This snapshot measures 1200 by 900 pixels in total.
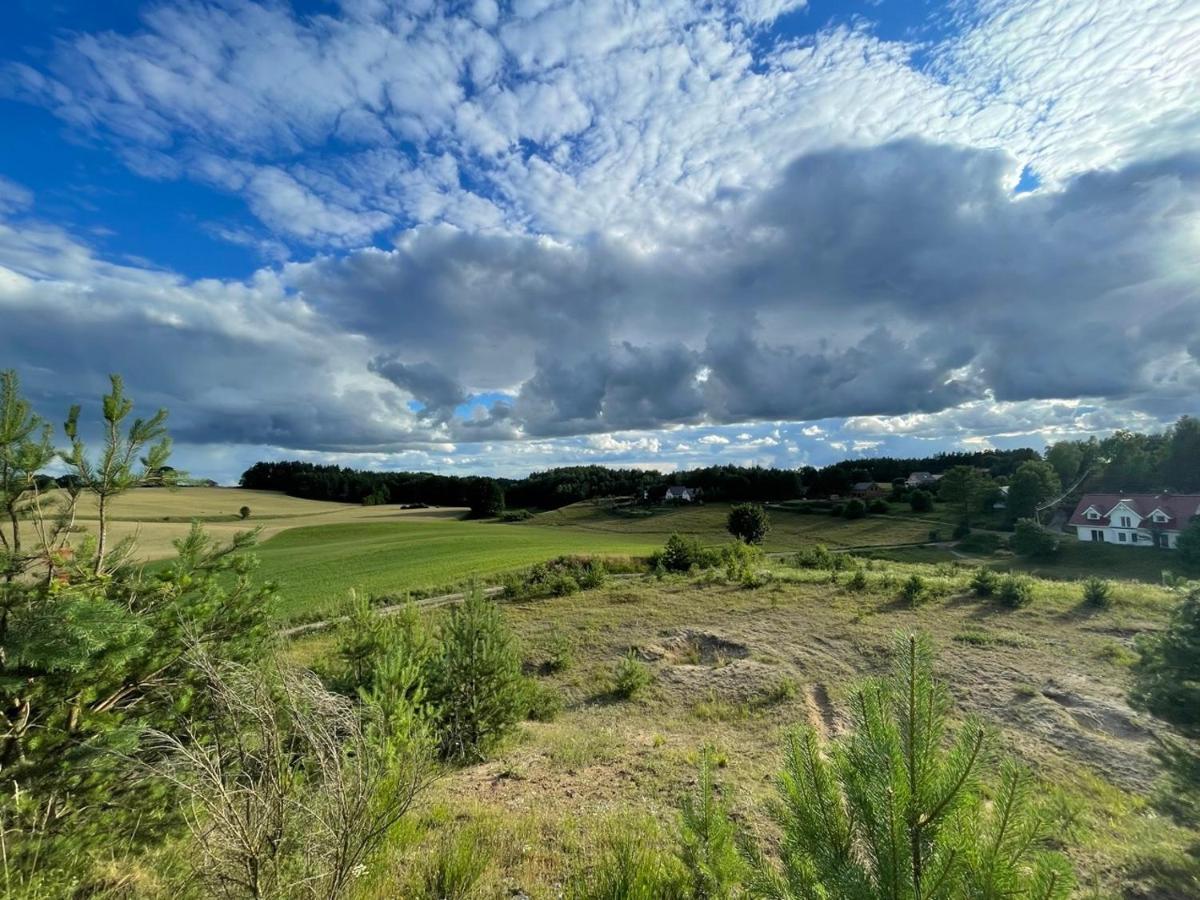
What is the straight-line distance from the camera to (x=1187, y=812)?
5.46m

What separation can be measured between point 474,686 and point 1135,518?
65270mm

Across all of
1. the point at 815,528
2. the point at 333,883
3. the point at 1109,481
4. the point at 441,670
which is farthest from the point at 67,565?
the point at 1109,481

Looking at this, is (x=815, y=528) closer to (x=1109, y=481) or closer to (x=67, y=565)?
(x=1109, y=481)

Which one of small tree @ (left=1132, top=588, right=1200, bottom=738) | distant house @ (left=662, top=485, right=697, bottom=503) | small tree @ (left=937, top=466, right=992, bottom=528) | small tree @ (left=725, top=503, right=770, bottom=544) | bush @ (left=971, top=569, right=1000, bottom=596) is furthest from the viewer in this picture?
distant house @ (left=662, top=485, right=697, bottom=503)

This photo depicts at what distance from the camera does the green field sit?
3070 centimetres

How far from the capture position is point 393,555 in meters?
43.8

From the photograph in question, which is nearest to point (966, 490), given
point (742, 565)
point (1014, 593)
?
point (742, 565)

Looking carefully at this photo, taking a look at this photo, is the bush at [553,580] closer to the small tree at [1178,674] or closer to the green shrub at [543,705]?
the green shrub at [543,705]

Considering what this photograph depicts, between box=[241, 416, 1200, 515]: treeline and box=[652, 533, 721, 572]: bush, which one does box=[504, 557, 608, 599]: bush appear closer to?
box=[652, 533, 721, 572]: bush

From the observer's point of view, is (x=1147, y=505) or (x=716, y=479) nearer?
(x=1147, y=505)

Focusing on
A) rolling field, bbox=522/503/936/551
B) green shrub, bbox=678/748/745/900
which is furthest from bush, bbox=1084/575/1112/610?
rolling field, bbox=522/503/936/551

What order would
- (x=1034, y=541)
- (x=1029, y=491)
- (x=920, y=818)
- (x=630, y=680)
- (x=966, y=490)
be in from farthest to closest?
1. (x=966, y=490)
2. (x=1029, y=491)
3. (x=1034, y=541)
4. (x=630, y=680)
5. (x=920, y=818)

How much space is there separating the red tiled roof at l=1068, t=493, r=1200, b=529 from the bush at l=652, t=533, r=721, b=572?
4116 cm

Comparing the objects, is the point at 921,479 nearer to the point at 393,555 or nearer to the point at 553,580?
the point at 393,555
